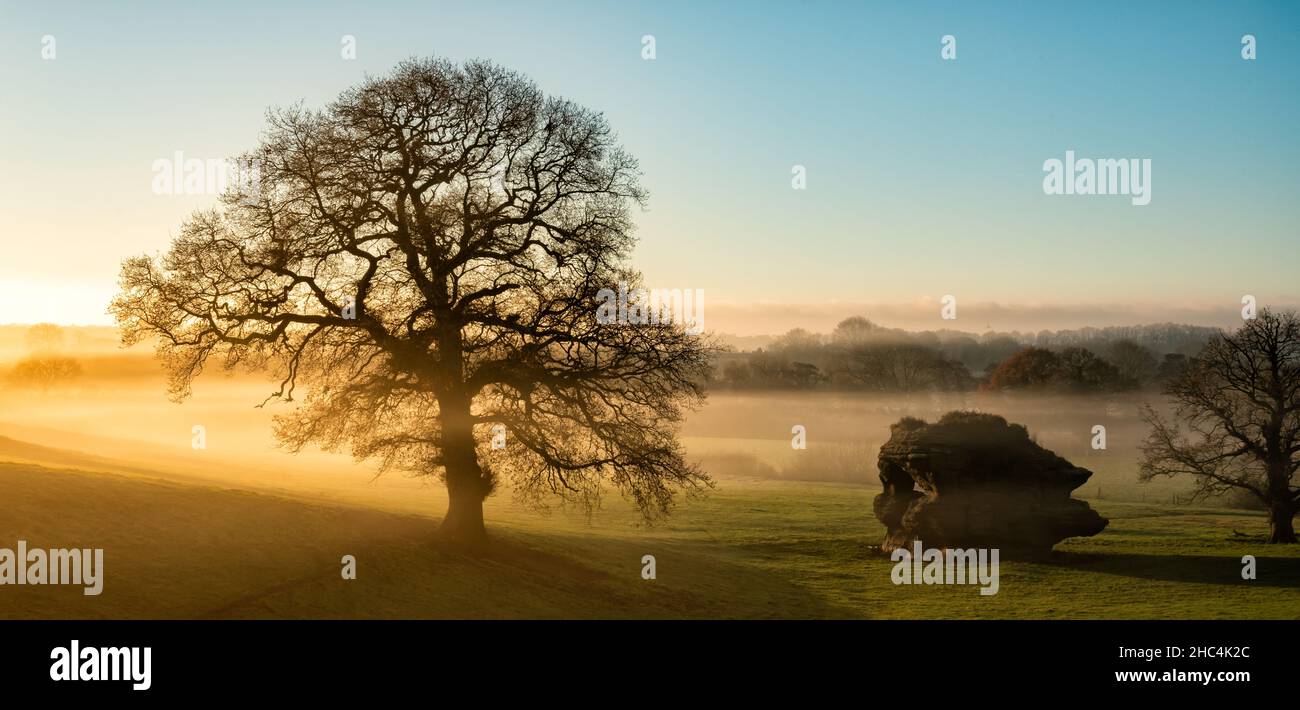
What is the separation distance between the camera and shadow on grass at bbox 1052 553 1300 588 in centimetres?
3738

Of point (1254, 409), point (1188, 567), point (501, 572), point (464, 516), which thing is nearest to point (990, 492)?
point (1188, 567)

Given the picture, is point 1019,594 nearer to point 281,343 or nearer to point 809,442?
point 281,343

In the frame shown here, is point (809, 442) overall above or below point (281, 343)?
below

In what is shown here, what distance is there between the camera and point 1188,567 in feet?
132

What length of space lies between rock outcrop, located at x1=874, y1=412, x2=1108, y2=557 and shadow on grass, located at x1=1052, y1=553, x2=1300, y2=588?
5.43ft

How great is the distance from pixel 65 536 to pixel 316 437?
744 centimetres

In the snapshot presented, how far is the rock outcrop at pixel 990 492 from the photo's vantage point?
1650 inches

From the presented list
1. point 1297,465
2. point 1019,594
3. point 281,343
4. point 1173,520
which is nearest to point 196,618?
point 281,343

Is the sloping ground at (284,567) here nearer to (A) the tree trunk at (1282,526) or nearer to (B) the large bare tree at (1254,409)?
(B) the large bare tree at (1254,409)

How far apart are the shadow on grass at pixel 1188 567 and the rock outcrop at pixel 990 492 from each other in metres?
1.66

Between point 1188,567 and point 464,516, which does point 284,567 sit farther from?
point 1188,567

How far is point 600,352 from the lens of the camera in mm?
29391

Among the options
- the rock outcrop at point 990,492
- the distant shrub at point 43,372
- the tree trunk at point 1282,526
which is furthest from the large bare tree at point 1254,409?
the distant shrub at point 43,372

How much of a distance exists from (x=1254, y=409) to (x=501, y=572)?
45.0m
